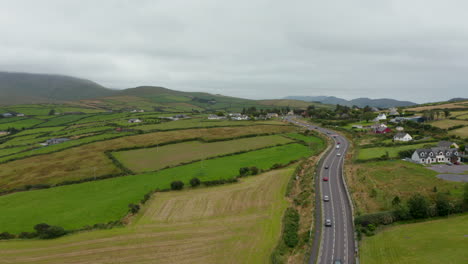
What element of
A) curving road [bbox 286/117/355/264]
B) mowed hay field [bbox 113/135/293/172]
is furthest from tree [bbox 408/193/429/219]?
mowed hay field [bbox 113/135/293/172]

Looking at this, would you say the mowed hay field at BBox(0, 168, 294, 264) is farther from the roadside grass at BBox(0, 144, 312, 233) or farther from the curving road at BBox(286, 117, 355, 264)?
the curving road at BBox(286, 117, 355, 264)

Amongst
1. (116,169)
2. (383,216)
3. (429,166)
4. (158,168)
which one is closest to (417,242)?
(383,216)

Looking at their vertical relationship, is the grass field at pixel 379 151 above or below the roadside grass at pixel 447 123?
below

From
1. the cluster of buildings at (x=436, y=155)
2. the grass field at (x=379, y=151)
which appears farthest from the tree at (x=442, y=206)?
the grass field at (x=379, y=151)

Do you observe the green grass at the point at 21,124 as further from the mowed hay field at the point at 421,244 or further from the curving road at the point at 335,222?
the mowed hay field at the point at 421,244

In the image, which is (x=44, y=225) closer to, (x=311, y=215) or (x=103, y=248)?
(x=103, y=248)

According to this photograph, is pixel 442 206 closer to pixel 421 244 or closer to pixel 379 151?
pixel 421 244
